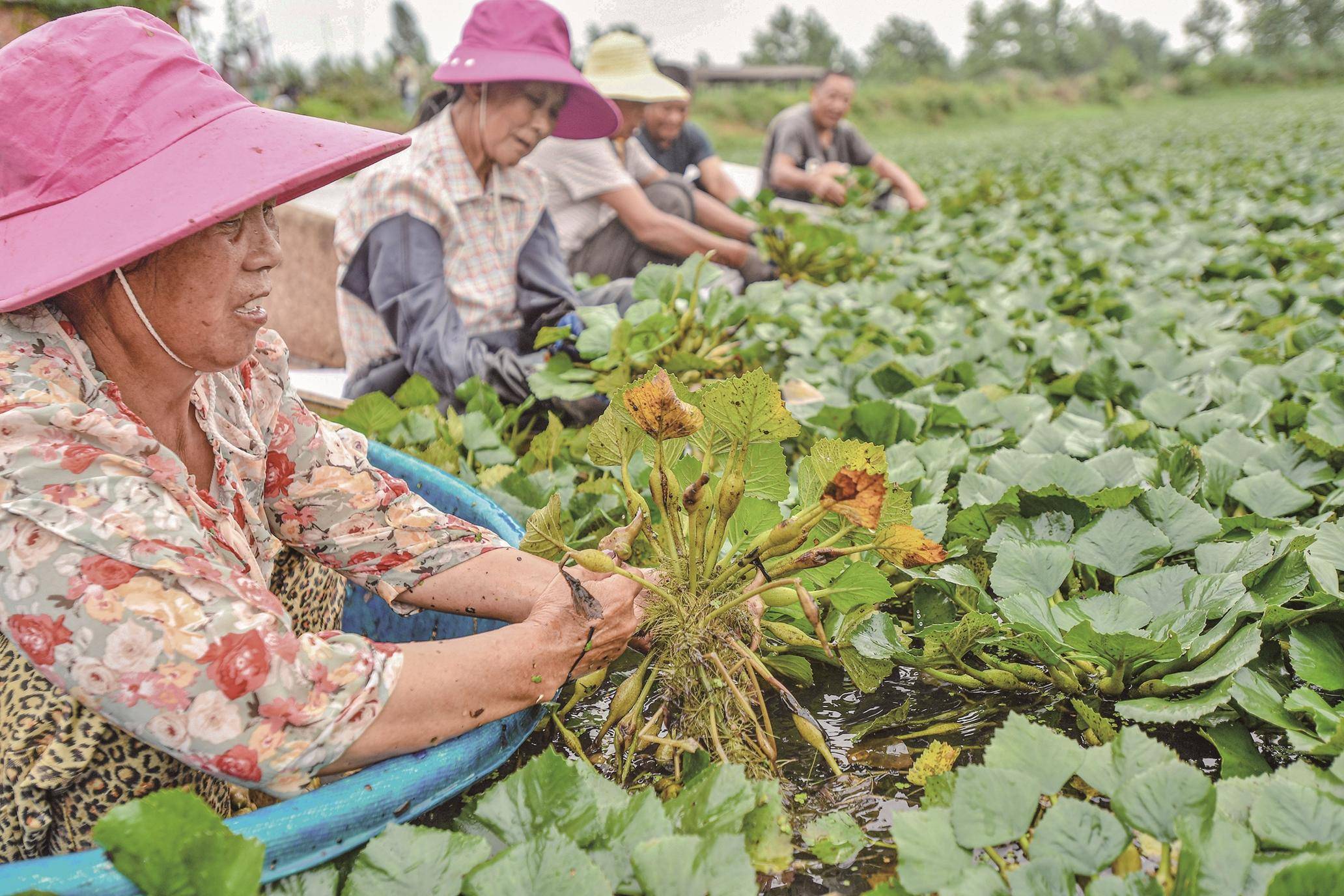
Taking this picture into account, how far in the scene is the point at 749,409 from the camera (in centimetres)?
102

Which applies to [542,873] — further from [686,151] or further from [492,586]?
[686,151]

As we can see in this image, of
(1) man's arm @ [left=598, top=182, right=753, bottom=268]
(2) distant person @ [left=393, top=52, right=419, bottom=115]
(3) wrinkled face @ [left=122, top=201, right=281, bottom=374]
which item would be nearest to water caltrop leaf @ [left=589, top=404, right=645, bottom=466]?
(3) wrinkled face @ [left=122, top=201, right=281, bottom=374]

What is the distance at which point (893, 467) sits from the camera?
158 centimetres

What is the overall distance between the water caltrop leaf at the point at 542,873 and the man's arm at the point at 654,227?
2514 millimetres

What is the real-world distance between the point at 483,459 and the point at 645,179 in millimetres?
2191

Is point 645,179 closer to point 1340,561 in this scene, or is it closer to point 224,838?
point 1340,561

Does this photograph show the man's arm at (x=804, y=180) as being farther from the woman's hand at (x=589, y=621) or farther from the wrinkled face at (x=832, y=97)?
the woman's hand at (x=589, y=621)

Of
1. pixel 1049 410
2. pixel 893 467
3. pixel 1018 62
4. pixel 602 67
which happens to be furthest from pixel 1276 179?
pixel 1018 62

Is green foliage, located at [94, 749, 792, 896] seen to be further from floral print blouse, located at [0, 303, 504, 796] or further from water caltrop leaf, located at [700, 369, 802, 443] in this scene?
water caltrop leaf, located at [700, 369, 802, 443]

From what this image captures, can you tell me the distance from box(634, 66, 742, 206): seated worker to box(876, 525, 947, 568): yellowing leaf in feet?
11.9

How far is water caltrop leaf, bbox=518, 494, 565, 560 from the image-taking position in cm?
102

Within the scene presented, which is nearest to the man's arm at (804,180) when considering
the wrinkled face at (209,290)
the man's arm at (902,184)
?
the man's arm at (902,184)

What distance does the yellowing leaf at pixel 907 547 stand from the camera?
0.97 metres

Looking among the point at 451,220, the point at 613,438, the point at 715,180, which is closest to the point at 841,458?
the point at 613,438
